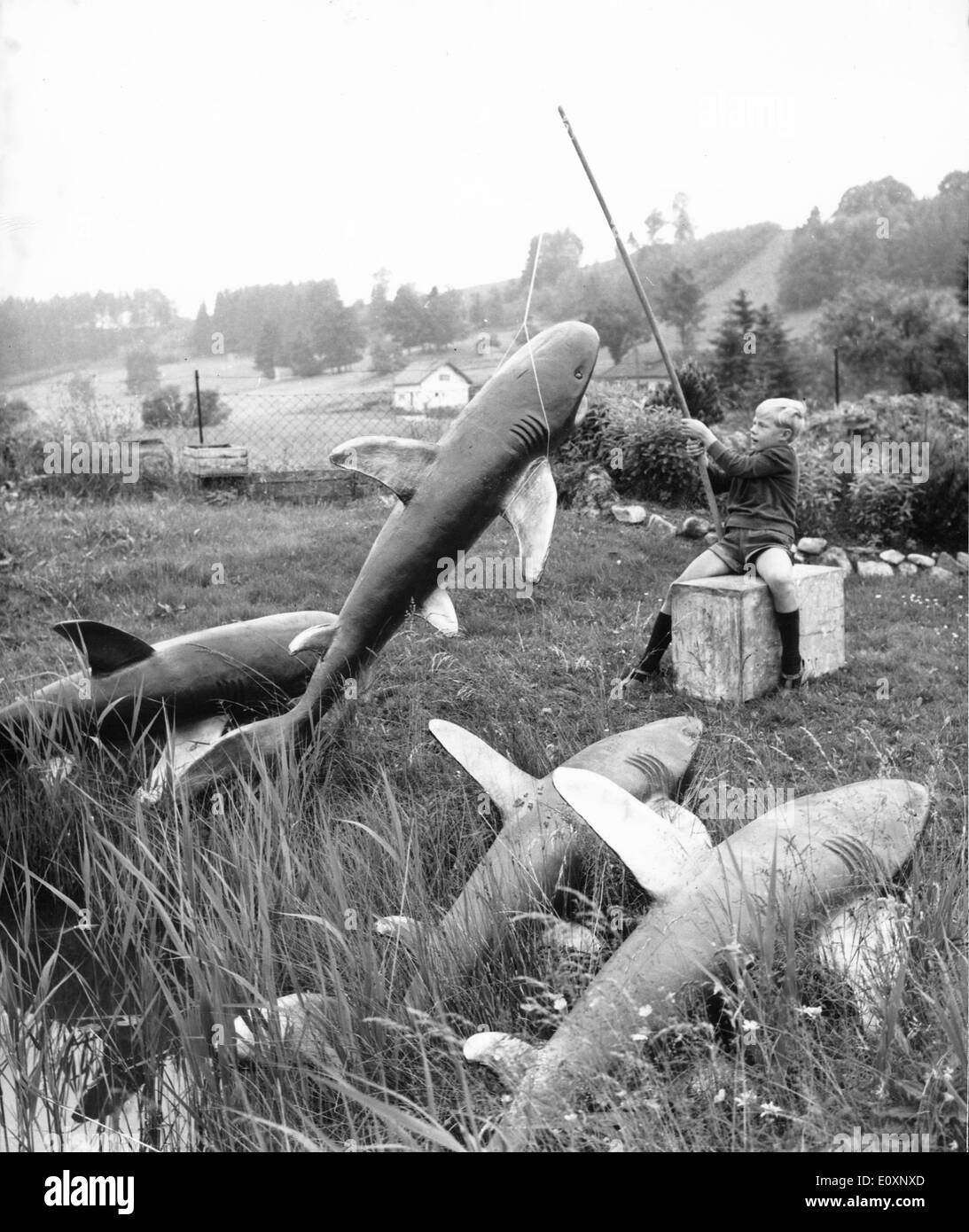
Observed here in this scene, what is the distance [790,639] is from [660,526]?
3937 millimetres

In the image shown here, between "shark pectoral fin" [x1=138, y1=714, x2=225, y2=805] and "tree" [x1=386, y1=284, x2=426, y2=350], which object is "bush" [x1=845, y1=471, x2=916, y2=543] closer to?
"tree" [x1=386, y1=284, x2=426, y2=350]

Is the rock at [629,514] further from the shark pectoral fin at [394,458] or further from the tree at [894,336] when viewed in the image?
the tree at [894,336]

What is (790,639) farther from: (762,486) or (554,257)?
(554,257)

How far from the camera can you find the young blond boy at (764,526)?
20.0ft

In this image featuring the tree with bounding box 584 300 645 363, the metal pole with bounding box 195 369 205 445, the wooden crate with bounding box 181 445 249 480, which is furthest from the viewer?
the metal pole with bounding box 195 369 205 445

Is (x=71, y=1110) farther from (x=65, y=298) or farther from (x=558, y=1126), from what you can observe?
(x=65, y=298)

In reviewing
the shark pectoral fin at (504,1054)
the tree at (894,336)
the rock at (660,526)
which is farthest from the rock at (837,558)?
the tree at (894,336)

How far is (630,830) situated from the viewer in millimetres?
3066

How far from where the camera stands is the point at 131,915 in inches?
123

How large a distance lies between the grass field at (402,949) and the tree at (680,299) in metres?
9.67

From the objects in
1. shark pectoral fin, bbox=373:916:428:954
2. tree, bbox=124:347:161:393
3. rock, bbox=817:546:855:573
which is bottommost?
shark pectoral fin, bbox=373:916:428:954

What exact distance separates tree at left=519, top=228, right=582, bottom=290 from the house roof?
1.29m

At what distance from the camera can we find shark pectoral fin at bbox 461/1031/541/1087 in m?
2.48

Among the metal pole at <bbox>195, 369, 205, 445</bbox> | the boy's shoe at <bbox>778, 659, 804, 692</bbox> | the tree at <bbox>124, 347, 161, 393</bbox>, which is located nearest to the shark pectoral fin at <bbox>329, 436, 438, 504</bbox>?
the boy's shoe at <bbox>778, 659, 804, 692</bbox>
